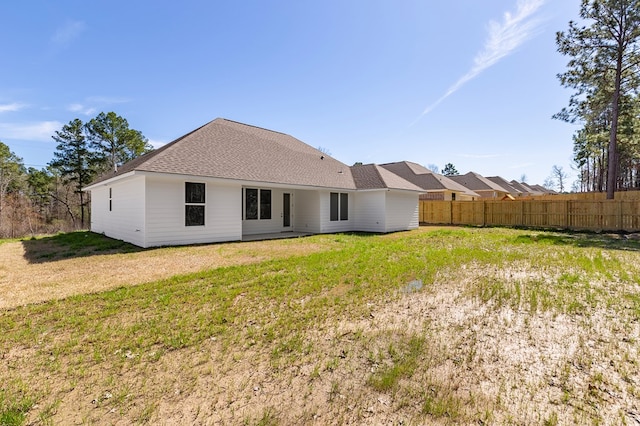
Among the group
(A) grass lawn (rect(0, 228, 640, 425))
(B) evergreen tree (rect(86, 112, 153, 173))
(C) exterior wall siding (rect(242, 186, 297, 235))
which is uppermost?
(B) evergreen tree (rect(86, 112, 153, 173))

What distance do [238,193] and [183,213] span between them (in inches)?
90.6

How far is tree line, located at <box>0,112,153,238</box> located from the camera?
2598cm

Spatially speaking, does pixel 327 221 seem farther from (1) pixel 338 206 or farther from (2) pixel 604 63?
(2) pixel 604 63

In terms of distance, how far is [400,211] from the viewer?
671 inches

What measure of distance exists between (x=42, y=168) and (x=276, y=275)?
1450 inches

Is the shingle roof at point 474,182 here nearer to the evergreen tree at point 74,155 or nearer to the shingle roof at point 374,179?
the shingle roof at point 374,179

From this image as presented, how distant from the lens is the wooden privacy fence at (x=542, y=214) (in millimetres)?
15234

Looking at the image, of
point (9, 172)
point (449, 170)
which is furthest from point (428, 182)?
point (449, 170)

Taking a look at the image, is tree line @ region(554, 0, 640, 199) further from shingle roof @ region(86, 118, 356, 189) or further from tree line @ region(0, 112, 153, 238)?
tree line @ region(0, 112, 153, 238)

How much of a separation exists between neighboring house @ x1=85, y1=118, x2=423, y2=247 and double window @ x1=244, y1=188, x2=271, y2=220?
0.16 ft

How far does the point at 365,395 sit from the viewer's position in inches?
96.7

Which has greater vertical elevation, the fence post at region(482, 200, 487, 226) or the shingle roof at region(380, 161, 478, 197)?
the shingle roof at region(380, 161, 478, 197)

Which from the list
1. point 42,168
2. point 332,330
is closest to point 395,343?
point 332,330

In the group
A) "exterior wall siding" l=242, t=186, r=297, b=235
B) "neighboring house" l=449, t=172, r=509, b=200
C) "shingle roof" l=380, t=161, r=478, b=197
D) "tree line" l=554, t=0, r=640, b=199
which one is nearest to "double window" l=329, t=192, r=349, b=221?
"exterior wall siding" l=242, t=186, r=297, b=235
